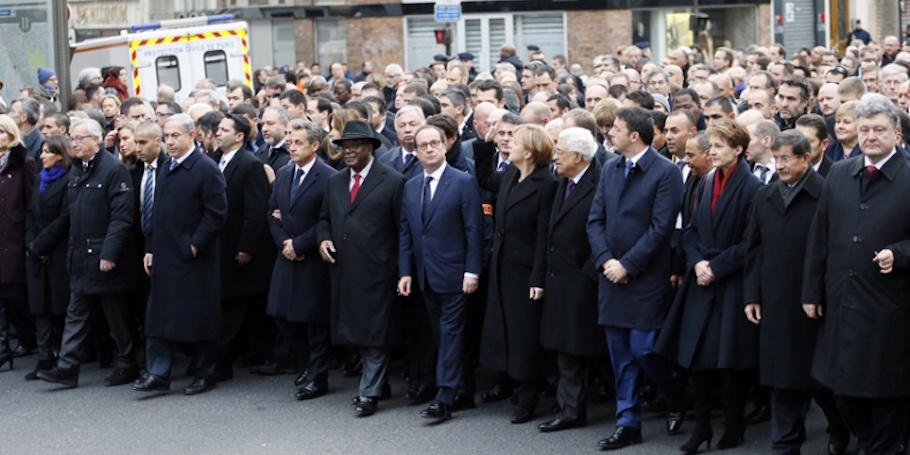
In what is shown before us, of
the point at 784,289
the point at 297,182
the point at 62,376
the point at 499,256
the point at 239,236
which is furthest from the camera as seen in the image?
the point at 239,236

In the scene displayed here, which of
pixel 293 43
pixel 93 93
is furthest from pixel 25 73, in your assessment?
pixel 293 43

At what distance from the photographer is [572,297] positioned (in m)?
10.2

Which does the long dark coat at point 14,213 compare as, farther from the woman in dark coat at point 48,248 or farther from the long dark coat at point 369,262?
the long dark coat at point 369,262

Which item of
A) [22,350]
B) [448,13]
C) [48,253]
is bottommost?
[22,350]

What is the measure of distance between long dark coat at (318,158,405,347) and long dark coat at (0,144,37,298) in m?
3.12

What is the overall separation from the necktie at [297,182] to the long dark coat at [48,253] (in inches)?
75.6

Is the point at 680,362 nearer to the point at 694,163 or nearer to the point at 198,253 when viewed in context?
the point at 694,163

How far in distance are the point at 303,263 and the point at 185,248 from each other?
874mm

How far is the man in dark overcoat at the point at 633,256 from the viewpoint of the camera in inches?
388

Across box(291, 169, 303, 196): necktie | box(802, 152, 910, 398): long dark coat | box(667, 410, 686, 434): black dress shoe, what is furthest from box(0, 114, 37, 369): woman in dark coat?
box(802, 152, 910, 398): long dark coat

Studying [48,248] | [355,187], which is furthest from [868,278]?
[48,248]

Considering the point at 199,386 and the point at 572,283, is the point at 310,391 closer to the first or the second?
the point at 199,386

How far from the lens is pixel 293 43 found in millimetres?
43281

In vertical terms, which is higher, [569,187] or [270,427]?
[569,187]
